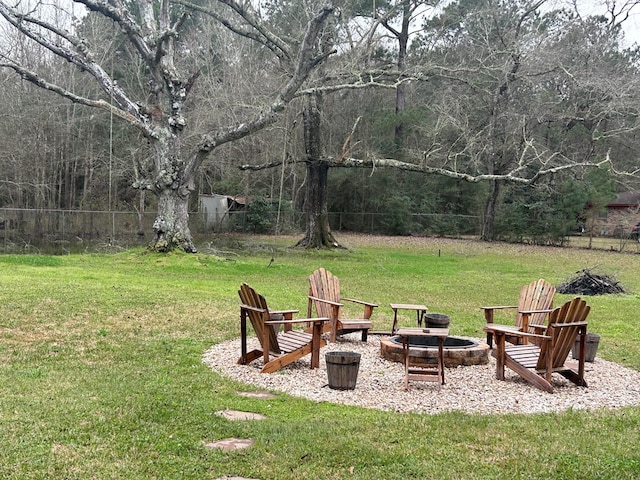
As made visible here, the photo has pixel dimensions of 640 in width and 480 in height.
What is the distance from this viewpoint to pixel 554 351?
20.3ft

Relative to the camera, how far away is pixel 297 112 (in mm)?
24047

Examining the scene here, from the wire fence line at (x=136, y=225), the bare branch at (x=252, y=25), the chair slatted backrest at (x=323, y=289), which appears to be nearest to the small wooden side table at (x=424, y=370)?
the chair slatted backrest at (x=323, y=289)

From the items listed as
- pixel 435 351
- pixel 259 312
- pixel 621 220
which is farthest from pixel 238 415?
pixel 621 220

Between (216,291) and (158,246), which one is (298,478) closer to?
(216,291)

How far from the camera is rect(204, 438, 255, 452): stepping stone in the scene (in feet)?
13.3

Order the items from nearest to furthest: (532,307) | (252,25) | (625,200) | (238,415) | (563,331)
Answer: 1. (238,415)
2. (563,331)
3. (532,307)
4. (252,25)
5. (625,200)

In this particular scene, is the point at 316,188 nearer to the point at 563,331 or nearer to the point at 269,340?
the point at 269,340

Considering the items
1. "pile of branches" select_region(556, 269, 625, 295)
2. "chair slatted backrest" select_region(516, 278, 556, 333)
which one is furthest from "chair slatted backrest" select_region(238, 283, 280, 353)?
"pile of branches" select_region(556, 269, 625, 295)

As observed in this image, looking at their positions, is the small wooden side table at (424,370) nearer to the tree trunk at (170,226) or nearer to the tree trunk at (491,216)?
the tree trunk at (170,226)

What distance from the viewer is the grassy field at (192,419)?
380cm

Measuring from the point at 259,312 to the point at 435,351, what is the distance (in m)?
1.84

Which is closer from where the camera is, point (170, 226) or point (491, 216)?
point (170, 226)

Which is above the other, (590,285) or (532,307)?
(532,307)

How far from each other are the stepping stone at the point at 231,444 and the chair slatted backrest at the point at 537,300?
14.7 ft
